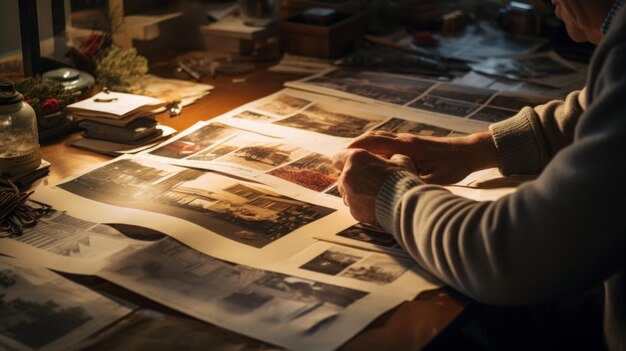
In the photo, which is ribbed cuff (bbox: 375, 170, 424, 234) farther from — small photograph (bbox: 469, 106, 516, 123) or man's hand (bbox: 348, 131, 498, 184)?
small photograph (bbox: 469, 106, 516, 123)

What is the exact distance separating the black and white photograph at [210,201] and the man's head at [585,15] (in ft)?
1.55

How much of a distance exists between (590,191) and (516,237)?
10cm

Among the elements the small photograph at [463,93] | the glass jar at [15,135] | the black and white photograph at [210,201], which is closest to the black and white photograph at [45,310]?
the black and white photograph at [210,201]

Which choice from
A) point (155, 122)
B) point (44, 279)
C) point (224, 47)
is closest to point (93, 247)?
point (44, 279)

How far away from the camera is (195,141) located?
1551 mm

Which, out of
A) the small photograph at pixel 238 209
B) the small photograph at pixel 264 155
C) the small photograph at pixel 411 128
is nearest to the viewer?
the small photograph at pixel 238 209

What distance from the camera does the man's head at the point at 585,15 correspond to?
1058mm

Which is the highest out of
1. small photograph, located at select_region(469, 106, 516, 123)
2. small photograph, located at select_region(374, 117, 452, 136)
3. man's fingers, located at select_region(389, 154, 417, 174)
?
man's fingers, located at select_region(389, 154, 417, 174)

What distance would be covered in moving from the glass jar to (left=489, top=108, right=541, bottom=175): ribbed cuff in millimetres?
825

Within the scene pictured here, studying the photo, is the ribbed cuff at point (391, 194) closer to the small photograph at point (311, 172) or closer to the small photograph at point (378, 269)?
the small photograph at point (378, 269)

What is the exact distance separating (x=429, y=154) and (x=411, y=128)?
0.98 ft

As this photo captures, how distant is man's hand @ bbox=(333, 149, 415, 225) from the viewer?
3.69 feet

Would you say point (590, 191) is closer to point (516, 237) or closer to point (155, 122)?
point (516, 237)

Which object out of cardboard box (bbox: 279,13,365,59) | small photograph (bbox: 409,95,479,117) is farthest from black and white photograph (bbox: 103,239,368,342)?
cardboard box (bbox: 279,13,365,59)
